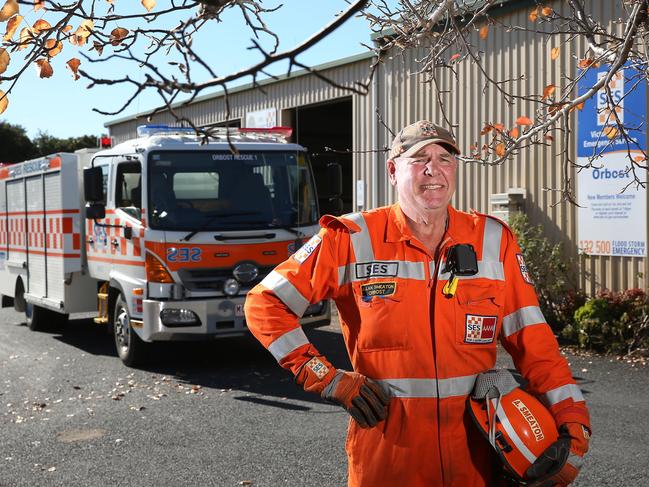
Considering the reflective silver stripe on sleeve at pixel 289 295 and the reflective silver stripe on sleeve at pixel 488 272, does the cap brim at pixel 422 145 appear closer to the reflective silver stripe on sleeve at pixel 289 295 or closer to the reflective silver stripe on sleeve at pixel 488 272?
the reflective silver stripe on sleeve at pixel 488 272

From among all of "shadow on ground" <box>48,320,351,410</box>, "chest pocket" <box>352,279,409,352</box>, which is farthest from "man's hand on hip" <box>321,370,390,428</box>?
"shadow on ground" <box>48,320,351,410</box>

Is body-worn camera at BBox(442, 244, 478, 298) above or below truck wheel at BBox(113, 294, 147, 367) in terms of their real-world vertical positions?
above

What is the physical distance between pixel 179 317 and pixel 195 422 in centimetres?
210

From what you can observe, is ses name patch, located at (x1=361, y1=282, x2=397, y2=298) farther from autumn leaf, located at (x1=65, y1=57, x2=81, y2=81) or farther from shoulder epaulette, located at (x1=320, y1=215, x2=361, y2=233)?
autumn leaf, located at (x1=65, y1=57, x2=81, y2=81)

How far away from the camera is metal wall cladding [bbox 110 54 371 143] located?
1628 cm

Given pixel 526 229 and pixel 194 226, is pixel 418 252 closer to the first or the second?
pixel 194 226

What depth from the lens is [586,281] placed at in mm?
11578

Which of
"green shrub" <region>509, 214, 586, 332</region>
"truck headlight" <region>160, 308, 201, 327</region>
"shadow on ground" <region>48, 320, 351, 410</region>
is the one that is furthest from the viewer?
"green shrub" <region>509, 214, 586, 332</region>

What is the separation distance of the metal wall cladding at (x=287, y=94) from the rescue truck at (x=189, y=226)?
495 cm

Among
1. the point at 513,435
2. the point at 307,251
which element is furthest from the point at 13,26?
the point at 513,435

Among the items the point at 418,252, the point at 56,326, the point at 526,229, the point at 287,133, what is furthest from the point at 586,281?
the point at 418,252

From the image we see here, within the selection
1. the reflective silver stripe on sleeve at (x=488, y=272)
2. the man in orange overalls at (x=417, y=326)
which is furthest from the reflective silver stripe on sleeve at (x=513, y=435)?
the reflective silver stripe on sleeve at (x=488, y=272)

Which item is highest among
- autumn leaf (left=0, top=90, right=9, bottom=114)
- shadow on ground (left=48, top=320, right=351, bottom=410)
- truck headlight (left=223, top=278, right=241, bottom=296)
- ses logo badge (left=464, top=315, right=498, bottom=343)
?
autumn leaf (left=0, top=90, right=9, bottom=114)

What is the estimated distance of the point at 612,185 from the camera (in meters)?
11.1
